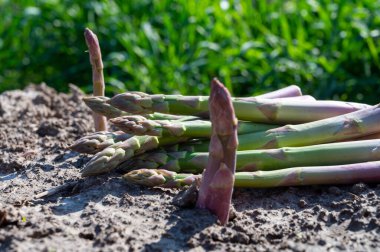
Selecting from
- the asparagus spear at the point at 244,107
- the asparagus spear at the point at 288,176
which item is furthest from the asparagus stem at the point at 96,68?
the asparagus spear at the point at 288,176

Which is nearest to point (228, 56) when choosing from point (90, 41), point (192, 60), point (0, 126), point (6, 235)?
point (192, 60)

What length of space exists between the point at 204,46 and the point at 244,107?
3.40m

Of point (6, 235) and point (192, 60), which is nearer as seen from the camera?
point (6, 235)

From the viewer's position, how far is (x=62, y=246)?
2641mm

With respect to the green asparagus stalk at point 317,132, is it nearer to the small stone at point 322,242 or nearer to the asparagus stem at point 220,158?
the asparagus stem at point 220,158

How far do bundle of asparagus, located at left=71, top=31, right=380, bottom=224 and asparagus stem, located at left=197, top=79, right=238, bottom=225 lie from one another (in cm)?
16

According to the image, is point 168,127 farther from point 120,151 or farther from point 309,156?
point 309,156

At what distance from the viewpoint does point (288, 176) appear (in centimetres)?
312

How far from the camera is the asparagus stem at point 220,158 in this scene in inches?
103

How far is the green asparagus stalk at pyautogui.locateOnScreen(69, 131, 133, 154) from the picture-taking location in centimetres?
332

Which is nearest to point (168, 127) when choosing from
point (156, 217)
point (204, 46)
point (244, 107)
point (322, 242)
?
point (244, 107)

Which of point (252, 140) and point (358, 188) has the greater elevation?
point (252, 140)

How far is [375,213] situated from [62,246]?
1.18 metres

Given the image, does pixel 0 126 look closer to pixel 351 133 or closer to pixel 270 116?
pixel 270 116
